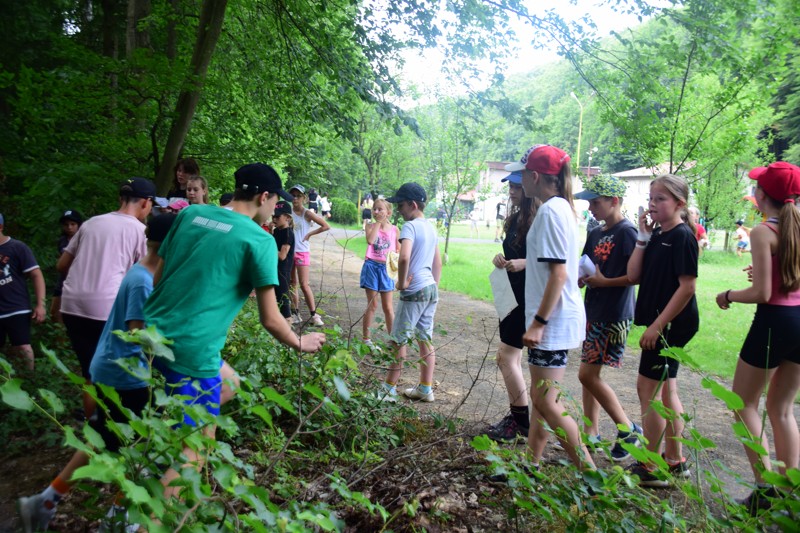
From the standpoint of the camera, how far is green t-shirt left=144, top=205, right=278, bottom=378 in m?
2.65

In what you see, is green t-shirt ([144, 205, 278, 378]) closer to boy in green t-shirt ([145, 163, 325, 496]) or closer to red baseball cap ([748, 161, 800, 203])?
boy in green t-shirt ([145, 163, 325, 496])

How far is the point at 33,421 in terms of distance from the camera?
4.54m

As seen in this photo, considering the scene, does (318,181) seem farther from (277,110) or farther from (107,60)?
(107,60)

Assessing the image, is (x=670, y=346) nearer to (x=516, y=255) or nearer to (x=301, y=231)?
(x=516, y=255)

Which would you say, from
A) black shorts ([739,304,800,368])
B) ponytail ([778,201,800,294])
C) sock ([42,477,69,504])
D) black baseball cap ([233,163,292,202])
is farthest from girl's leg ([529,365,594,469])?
sock ([42,477,69,504])

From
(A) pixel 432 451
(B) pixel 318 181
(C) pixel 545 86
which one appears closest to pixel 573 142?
(C) pixel 545 86

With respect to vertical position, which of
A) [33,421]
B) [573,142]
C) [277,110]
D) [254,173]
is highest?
[573,142]

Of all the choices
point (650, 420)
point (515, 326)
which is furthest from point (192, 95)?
point (650, 420)

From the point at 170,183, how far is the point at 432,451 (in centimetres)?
482

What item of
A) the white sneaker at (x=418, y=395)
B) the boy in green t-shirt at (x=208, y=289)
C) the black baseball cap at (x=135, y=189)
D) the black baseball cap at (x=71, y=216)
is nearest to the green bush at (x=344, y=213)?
the black baseball cap at (x=71, y=216)

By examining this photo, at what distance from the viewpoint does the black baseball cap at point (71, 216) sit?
18.4 feet

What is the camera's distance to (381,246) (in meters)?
7.03

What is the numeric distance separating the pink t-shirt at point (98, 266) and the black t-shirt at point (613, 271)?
345cm

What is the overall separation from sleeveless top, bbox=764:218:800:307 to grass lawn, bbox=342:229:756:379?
180cm
